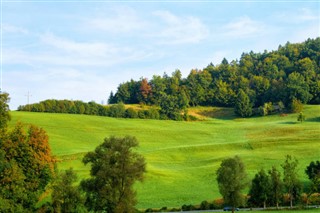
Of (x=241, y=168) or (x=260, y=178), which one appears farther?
(x=260, y=178)

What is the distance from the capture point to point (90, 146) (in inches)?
4006

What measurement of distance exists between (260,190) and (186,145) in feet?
161

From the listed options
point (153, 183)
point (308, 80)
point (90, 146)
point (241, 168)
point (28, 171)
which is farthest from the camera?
point (308, 80)

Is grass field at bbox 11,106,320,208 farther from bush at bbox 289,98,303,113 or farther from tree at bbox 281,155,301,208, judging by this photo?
tree at bbox 281,155,301,208

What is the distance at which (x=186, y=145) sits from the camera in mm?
105562

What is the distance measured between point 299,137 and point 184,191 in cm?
4796

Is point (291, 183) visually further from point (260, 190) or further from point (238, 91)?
point (238, 91)

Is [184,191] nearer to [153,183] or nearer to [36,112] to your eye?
[153,183]

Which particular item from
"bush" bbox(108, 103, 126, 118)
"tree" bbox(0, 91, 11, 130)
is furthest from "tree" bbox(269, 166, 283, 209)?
"bush" bbox(108, 103, 126, 118)

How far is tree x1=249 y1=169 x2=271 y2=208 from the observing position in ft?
185

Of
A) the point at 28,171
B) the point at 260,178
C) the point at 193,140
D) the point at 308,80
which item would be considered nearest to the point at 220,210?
the point at 260,178

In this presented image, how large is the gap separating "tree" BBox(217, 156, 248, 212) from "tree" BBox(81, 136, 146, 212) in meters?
9.54

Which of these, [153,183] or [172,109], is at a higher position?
[172,109]

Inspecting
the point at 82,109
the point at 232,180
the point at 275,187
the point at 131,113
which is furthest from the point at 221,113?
the point at 232,180
